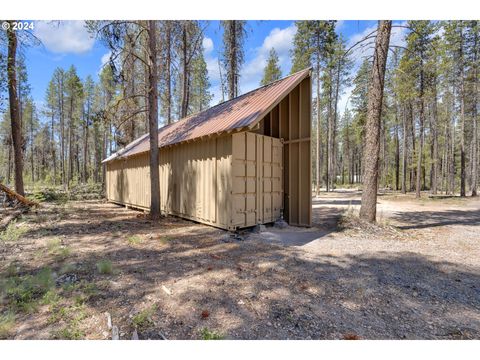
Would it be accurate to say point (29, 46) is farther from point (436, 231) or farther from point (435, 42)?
point (435, 42)

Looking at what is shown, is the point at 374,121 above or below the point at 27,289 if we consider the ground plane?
above

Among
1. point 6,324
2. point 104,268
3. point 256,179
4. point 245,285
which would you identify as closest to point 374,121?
point 256,179

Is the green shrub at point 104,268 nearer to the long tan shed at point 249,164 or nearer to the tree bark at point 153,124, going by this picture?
the long tan shed at point 249,164

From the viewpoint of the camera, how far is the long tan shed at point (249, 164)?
21.8 feet

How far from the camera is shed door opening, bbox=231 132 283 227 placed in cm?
670

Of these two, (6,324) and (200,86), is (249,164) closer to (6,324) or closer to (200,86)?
(6,324)

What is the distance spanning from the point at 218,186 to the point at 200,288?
383cm

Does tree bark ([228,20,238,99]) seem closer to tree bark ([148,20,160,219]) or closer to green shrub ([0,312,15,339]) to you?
tree bark ([148,20,160,219])

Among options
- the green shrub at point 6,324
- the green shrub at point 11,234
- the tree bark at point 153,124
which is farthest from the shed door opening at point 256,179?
the green shrub at point 11,234

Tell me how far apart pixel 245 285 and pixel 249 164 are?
412 centimetres

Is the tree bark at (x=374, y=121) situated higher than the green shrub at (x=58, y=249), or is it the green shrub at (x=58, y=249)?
the tree bark at (x=374, y=121)

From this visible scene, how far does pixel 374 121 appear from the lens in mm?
7082

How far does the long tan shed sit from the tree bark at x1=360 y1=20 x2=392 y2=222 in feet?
5.75

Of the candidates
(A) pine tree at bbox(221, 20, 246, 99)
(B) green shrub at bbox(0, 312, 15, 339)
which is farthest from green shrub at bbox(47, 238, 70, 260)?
(A) pine tree at bbox(221, 20, 246, 99)
